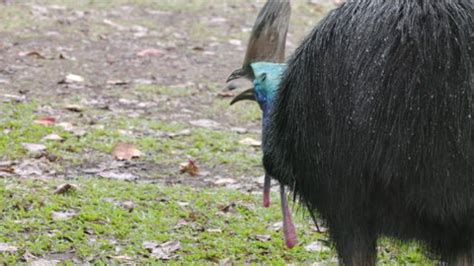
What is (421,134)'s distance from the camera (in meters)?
2.51

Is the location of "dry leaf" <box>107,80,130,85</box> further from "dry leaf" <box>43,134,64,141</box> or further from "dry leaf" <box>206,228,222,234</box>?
"dry leaf" <box>206,228,222,234</box>

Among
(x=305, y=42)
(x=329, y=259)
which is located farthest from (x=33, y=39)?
(x=305, y=42)

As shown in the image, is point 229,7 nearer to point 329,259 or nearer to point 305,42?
point 329,259

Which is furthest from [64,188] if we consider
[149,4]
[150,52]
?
[149,4]

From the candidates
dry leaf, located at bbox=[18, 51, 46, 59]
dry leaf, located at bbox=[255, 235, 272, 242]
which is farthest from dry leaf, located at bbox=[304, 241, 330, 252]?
dry leaf, located at bbox=[18, 51, 46, 59]

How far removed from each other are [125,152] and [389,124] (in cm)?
295

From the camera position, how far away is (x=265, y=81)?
11.3ft

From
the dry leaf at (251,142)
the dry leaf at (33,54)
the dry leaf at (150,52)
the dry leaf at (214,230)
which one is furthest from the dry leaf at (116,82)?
the dry leaf at (214,230)

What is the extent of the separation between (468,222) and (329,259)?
1387mm

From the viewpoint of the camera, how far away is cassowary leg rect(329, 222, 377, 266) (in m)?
2.77

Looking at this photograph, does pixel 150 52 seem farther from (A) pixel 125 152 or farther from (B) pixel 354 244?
(B) pixel 354 244

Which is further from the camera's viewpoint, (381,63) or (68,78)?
(68,78)

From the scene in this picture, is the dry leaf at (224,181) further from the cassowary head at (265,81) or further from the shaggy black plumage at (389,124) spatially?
the shaggy black plumage at (389,124)

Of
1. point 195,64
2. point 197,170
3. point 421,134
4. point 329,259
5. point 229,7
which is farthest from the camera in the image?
point 229,7
